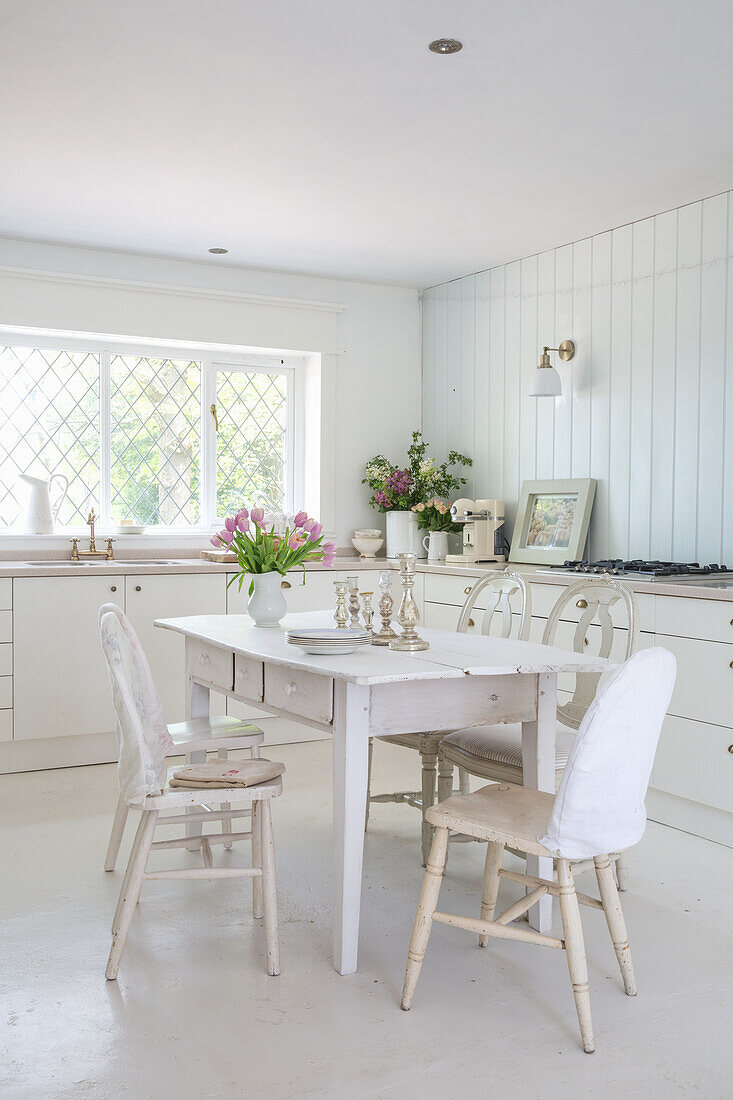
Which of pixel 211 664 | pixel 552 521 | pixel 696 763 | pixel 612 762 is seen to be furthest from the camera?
pixel 552 521

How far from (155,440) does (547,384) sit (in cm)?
208

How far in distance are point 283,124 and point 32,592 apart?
2189mm

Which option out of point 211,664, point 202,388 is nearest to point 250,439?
point 202,388

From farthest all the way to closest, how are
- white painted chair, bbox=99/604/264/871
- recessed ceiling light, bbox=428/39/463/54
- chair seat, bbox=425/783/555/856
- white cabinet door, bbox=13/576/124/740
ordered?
white cabinet door, bbox=13/576/124/740 → white painted chair, bbox=99/604/264/871 → recessed ceiling light, bbox=428/39/463/54 → chair seat, bbox=425/783/555/856

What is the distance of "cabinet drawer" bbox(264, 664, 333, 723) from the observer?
233cm

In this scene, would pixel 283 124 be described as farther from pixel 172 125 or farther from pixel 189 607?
pixel 189 607

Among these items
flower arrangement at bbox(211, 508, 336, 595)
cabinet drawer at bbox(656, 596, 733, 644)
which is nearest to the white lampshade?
cabinet drawer at bbox(656, 596, 733, 644)

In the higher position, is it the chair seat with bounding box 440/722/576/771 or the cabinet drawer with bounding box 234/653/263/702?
the cabinet drawer with bounding box 234/653/263/702

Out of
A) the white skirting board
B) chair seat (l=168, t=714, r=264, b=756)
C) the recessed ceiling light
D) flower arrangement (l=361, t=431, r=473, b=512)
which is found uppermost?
the recessed ceiling light

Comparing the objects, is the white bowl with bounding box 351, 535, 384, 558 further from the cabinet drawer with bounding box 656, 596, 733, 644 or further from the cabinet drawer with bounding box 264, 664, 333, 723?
the cabinet drawer with bounding box 264, 664, 333, 723

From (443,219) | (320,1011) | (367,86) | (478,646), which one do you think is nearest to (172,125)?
(367,86)

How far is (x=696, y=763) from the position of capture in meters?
3.36

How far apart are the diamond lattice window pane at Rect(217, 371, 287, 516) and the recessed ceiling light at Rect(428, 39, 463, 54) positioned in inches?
111

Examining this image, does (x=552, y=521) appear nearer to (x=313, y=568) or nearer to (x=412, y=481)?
(x=412, y=481)
